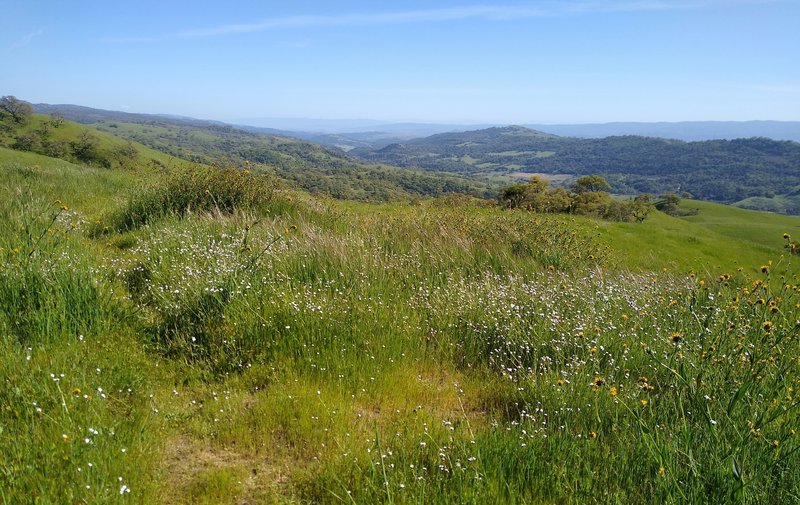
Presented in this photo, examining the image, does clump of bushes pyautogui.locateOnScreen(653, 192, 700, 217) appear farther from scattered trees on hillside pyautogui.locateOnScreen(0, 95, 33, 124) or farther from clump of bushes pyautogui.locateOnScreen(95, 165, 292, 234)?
scattered trees on hillside pyautogui.locateOnScreen(0, 95, 33, 124)

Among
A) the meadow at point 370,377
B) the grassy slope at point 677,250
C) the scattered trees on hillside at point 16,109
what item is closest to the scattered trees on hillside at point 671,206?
the grassy slope at point 677,250

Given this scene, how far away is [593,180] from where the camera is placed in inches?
2165

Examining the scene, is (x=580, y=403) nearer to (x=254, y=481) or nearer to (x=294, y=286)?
(x=254, y=481)

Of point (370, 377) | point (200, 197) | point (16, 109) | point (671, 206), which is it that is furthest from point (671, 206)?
point (16, 109)

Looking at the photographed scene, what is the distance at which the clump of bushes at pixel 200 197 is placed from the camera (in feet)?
33.3

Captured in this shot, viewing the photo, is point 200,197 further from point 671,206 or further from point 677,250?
point 671,206

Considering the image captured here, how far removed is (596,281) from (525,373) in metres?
3.00

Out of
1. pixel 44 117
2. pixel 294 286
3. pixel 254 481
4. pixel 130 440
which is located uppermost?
pixel 44 117

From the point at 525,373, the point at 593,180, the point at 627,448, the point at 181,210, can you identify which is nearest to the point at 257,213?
the point at 181,210

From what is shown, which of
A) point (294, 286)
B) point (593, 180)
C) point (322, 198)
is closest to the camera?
point (294, 286)

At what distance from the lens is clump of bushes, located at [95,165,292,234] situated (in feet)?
33.3

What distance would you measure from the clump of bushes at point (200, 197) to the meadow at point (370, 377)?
1748mm

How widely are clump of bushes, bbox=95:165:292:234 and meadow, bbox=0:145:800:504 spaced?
68.8 inches

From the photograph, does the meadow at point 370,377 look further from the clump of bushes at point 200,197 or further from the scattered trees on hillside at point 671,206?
the scattered trees on hillside at point 671,206
